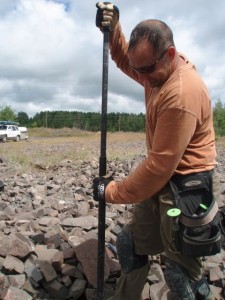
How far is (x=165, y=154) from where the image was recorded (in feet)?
8.61

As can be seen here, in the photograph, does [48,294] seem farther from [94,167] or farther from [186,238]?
[94,167]

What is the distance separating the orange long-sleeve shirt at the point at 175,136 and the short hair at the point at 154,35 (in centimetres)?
22

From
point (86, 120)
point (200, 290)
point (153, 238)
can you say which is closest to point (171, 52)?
point (153, 238)

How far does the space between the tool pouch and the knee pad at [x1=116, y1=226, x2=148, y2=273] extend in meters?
0.61

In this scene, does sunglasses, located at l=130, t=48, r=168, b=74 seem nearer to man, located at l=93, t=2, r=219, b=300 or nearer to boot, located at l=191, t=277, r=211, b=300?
man, located at l=93, t=2, r=219, b=300

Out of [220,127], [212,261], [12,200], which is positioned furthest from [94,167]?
[220,127]

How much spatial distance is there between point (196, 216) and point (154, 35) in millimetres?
1250

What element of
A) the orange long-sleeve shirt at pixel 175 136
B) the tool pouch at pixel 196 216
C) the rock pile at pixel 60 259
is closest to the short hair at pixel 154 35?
the orange long-sleeve shirt at pixel 175 136

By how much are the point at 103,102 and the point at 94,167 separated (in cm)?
853

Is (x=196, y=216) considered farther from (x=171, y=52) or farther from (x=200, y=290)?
(x=171, y=52)

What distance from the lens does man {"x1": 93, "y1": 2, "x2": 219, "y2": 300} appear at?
8.53ft

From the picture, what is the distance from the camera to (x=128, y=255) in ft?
10.9

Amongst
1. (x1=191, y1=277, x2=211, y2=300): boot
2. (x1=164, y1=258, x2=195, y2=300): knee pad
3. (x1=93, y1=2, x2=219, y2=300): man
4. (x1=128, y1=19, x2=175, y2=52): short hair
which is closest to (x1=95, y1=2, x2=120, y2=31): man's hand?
(x1=93, y1=2, x2=219, y2=300): man

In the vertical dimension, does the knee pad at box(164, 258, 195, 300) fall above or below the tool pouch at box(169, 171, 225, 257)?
below
